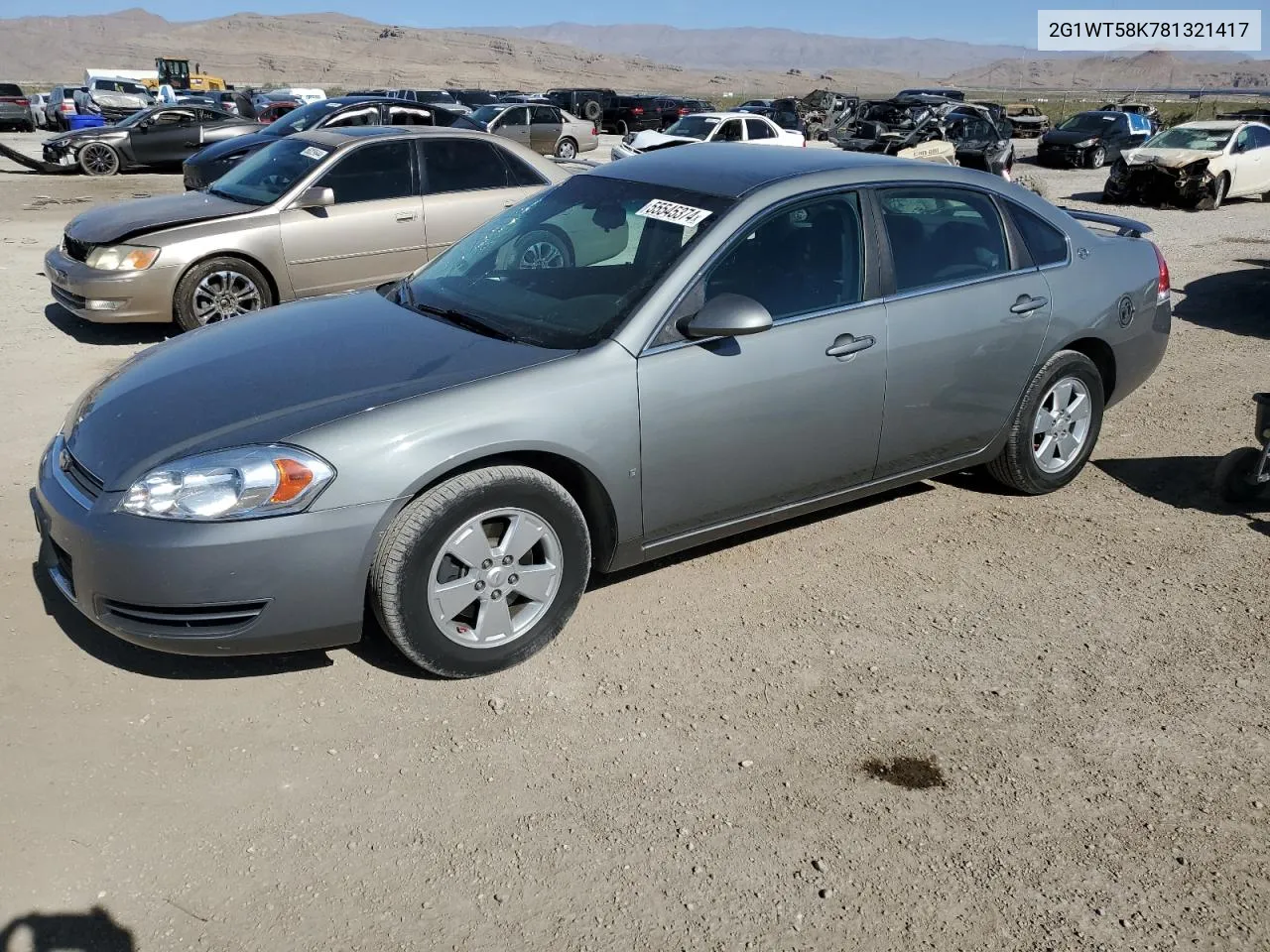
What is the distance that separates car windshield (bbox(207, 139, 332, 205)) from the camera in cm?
800

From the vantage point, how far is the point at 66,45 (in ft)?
451

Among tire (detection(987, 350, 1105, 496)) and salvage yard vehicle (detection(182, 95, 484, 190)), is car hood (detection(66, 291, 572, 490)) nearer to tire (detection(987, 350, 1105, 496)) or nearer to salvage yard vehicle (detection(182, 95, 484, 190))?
tire (detection(987, 350, 1105, 496))

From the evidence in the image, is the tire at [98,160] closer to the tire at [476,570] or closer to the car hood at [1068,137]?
the tire at [476,570]

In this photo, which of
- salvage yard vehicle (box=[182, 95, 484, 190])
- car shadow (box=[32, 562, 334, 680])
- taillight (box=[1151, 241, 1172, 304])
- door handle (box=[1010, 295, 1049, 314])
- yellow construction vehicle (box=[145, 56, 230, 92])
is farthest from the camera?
yellow construction vehicle (box=[145, 56, 230, 92])

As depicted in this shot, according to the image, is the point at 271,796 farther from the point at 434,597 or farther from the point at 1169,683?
the point at 1169,683

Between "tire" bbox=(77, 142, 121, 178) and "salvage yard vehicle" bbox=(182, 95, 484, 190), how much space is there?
6.51 metres

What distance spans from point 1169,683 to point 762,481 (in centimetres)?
160

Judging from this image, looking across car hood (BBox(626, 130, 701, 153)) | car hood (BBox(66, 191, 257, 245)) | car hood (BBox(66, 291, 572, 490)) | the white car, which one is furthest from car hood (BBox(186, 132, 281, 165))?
car hood (BBox(66, 291, 572, 490))

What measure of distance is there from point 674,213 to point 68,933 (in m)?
3.02

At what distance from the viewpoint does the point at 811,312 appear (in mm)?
4133

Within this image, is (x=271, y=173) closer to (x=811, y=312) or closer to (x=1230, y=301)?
(x=811, y=312)

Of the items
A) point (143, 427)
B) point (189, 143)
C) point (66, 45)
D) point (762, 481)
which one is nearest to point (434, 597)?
point (143, 427)

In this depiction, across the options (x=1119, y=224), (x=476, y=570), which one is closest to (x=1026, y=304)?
(x=1119, y=224)

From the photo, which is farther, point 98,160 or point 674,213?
point 98,160
